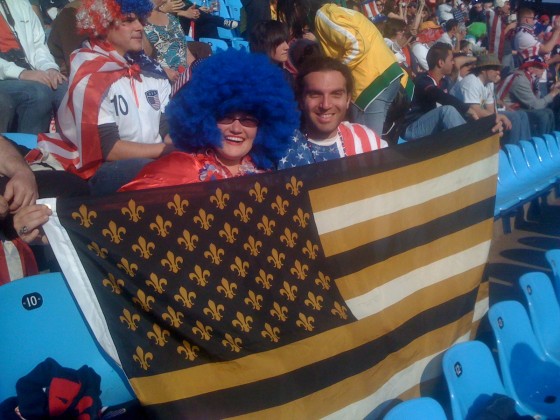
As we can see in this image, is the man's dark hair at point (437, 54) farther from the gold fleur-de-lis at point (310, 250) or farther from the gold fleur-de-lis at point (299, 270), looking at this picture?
the gold fleur-de-lis at point (299, 270)

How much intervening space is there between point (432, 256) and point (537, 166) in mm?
4092

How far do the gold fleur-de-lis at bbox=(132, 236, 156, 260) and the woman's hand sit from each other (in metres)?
0.31

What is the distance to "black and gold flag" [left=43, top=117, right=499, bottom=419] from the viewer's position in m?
2.14

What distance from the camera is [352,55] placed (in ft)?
13.2

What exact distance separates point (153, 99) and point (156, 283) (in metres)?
1.73

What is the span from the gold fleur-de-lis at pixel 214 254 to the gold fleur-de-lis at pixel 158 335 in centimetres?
31

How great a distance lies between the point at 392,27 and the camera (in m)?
7.59

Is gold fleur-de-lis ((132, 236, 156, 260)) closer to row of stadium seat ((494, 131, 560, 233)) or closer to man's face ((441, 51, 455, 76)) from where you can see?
row of stadium seat ((494, 131, 560, 233))

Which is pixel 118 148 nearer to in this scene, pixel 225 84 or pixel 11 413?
pixel 225 84

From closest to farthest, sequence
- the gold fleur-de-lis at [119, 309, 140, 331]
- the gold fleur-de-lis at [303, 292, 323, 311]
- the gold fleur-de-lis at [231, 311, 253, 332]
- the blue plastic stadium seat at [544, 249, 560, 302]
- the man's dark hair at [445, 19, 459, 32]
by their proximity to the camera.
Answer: the gold fleur-de-lis at [119, 309, 140, 331], the gold fleur-de-lis at [231, 311, 253, 332], the gold fleur-de-lis at [303, 292, 323, 311], the blue plastic stadium seat at [544, 249, 560, 302], the man's dark hair at [445, 19, 459, 32]

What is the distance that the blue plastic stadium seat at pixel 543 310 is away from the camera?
337 cm

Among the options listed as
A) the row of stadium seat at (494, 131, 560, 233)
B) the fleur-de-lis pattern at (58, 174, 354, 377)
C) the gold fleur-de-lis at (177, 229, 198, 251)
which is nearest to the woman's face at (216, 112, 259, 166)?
the fleur-de-lis pattern at (58, 174, 354, 377)

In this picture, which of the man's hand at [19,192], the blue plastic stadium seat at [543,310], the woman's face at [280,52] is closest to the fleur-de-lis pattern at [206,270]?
the man's hand at [19,192]

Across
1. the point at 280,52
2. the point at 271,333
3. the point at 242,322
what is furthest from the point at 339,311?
the point at 280,52
